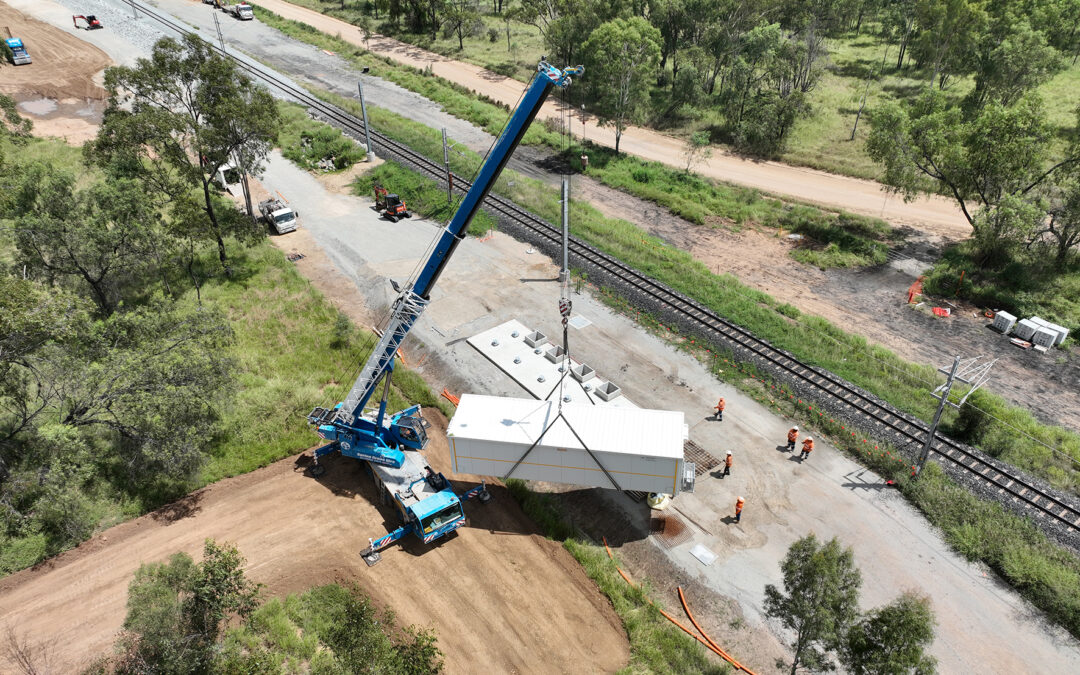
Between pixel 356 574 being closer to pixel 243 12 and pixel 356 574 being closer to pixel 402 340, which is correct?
pixel 402 340

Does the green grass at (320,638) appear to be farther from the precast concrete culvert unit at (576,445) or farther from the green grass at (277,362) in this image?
the green grass at (277,362)

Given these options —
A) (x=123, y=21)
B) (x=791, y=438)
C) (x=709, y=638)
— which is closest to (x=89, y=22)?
(x=123, y=21)

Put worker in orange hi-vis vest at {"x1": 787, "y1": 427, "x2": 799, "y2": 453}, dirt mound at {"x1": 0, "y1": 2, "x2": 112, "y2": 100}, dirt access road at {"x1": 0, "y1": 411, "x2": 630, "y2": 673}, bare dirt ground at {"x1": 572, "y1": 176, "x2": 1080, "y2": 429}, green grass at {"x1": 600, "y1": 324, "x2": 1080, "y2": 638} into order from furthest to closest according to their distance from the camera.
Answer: dirt mound at {"x1": 0, "y1": 2, "x2": 112, "y2": 100}
bare dirt ground at {"x1": 572, "y1": 176, "x2": 1080, "y2": 429}
worker in orange hi-vis vest at {"x1": 787, "y1": 427, "x2": 799, "y2": 453}
green grass at {"x1": 600, "y1": 324, "x2": 1080, "y2": 638}
dirt access road at {"x1": 0, "y1": 411, "x2": 630, "y2": 673}

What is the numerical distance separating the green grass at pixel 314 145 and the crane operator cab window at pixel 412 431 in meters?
35.3

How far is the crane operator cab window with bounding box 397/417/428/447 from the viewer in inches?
1038

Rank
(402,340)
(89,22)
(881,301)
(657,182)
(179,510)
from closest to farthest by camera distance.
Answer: (402,340), (179,510), (881,301), (657,182), (89,22)

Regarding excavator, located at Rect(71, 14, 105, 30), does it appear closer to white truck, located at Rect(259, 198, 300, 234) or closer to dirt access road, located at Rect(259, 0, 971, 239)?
dirt access road, located at Rect(259, 0, 971, 239)

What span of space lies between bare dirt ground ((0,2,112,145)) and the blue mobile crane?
5186cm

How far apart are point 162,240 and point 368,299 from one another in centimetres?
1129

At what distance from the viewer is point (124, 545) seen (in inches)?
942

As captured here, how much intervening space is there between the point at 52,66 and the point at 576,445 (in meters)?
86.1

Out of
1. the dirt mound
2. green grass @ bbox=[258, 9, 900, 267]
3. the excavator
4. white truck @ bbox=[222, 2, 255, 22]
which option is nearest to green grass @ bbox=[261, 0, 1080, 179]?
green grass @ bbox=[258, 9, 900, 267]

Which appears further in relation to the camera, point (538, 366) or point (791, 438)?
point (538, 366)

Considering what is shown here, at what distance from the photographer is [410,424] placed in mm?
26531
